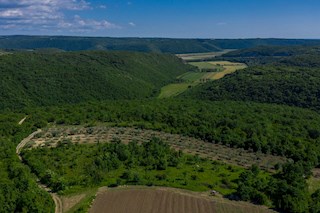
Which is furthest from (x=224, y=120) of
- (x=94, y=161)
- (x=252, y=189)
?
(x=252, y=189)

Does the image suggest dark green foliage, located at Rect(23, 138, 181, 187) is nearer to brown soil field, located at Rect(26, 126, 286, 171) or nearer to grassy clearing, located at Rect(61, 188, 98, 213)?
grassy clearing, located at Rect(61, 188, 98, 213)

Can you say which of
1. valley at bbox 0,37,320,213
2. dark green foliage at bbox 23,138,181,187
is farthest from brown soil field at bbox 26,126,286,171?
dark green foliage at bbox 23,138,181,187

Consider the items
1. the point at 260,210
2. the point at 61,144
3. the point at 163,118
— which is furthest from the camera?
the point at 163,118

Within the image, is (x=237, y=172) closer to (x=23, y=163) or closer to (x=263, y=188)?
(x=263, y=188)

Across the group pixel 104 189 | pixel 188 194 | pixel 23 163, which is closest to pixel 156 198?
pixel 188 194

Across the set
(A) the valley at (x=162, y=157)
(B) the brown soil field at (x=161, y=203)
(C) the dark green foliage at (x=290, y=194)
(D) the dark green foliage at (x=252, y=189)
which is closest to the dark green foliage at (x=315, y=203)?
(A) the valley at (x=162, y=157)

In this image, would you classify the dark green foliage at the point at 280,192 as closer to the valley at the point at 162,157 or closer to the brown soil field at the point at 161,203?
the valley at the point at 162,157
